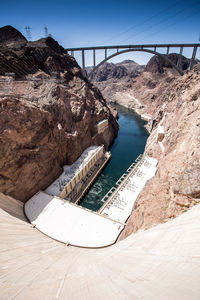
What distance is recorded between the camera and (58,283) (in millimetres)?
4039

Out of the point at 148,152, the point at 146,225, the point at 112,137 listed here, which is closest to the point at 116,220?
the point at 146,225

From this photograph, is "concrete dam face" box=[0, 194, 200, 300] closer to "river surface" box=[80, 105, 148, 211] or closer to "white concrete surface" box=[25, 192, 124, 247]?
"white concrete surface" box=[25, 192, 124, 247]

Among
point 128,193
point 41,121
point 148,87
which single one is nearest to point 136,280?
point 128,193

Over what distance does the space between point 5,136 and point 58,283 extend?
1777cm

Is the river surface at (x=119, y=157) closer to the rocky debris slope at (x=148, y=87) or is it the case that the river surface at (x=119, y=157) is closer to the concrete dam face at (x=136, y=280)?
the concrete dam face at (x=136, y=280)

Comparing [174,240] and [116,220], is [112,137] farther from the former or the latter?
[174,240]

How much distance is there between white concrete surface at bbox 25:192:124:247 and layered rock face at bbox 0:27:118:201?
309 cm

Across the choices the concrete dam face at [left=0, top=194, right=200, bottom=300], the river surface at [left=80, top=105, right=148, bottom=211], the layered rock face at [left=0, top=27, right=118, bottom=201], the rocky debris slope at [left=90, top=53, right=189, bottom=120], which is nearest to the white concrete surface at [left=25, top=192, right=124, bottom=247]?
the layered rock face at [left=0, top=27, right=118, bottom=201]

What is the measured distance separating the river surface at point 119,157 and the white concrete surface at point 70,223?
5.14 meters

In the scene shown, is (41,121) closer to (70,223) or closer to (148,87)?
(70,223)

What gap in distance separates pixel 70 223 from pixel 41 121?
1371 cm

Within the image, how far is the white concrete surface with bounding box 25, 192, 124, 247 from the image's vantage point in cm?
1441

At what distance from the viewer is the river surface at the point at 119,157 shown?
23.8 m

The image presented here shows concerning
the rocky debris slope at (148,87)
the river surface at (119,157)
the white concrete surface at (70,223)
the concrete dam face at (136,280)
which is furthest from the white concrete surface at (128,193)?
the rocky debris slope at (148,87)
